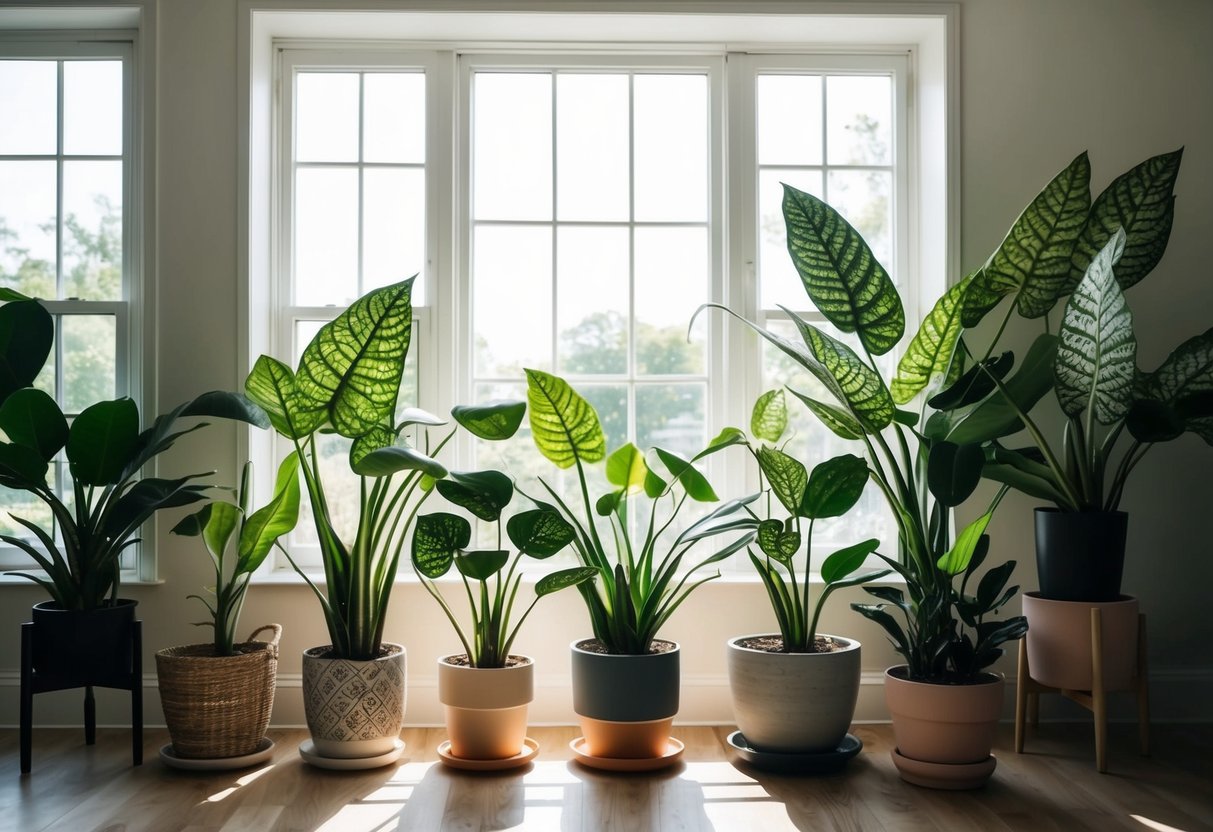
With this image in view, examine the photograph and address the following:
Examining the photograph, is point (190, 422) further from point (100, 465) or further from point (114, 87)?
point (114, 87)

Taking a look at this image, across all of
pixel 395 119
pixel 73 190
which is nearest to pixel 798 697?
pixel 395 119

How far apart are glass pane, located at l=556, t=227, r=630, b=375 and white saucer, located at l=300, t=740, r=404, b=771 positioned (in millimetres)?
1331

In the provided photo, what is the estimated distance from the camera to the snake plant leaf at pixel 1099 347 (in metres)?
2.22

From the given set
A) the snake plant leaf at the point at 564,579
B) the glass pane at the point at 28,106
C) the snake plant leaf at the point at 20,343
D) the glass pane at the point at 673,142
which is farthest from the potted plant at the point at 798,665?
the glass pane at the point at 28,106

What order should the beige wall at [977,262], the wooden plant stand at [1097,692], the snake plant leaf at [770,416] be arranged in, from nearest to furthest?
the wooden plant stand at [1097,692]
the snake plant leaf at [770,416]
the beige wall at [977,262]

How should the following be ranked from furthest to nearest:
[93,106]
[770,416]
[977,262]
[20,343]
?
[93,106], [977,262], [770,416], [20,343]

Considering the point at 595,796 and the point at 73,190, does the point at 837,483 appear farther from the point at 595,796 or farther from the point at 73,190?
the point at 73,190

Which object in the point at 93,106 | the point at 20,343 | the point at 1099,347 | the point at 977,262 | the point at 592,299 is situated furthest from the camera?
the point at 592,299

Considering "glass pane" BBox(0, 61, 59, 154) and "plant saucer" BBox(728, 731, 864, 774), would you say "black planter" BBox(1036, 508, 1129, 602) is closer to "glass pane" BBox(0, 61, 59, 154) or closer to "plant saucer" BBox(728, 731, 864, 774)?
"plant saucer" BBox(728, 731, 864, 774)

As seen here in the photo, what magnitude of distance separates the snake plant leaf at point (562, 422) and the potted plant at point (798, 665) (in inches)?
18.0

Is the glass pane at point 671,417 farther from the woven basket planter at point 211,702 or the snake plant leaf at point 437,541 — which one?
the woven basket planter at point 211,702

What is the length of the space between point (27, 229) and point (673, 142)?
2.16 m

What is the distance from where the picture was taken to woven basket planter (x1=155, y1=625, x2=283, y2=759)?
8.14ft

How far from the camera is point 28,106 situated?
3096mm
